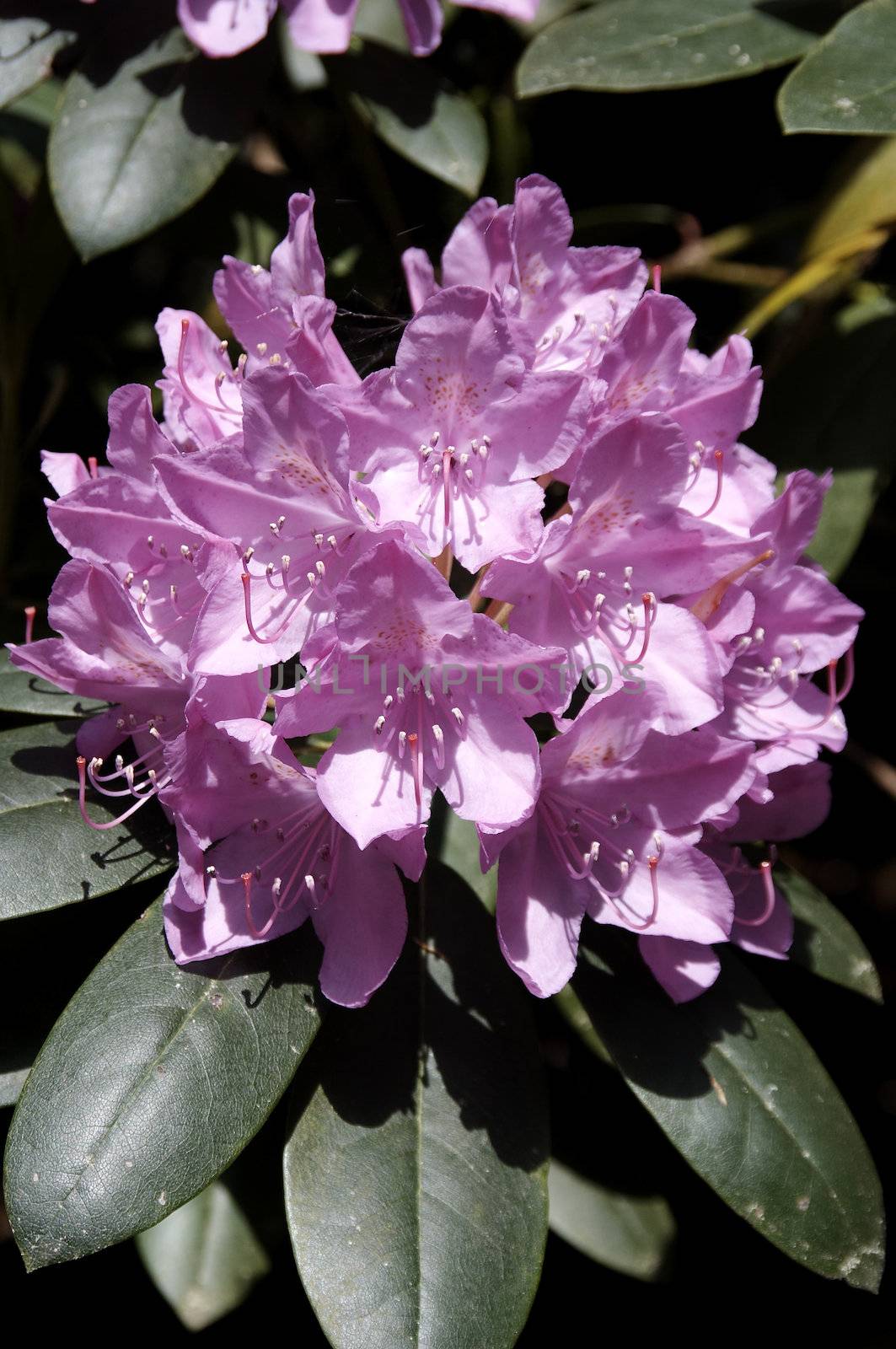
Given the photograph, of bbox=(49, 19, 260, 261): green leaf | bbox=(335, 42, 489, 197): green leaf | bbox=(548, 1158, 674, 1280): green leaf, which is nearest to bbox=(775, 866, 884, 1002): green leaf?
bbox=(548, 1158, 674, 1280): green leaf

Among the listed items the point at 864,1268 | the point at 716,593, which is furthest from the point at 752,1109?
the point at 716,593

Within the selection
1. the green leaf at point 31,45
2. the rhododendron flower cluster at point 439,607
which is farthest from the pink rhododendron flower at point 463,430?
the green leaf at point 31,45

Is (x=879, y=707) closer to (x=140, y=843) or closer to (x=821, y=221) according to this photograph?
(x=821, y=221)

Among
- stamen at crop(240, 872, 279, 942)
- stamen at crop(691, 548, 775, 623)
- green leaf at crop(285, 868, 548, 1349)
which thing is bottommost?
green leaf at crop(285, 868, 548, 1349)

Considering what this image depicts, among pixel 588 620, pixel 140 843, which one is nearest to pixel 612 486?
pixel 588 620

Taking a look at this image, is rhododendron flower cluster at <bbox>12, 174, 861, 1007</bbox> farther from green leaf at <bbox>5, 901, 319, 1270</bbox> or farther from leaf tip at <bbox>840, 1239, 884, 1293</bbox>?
leaf tip at <bbox>840, 1239, 884, 1293</bbox>

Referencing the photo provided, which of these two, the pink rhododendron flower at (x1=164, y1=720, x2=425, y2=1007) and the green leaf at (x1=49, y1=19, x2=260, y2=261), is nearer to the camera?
the pink rhododendron flower at (x1=164, y1=720, x2=425, y2=1007)
